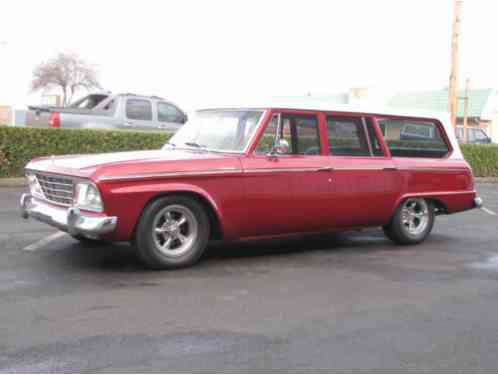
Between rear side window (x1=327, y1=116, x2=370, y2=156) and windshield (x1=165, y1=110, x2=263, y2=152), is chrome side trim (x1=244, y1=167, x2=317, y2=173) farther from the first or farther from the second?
rear side window (x1=327, y1=116, x2=370, y2=156)

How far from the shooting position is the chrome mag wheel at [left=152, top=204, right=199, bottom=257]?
6.42 m

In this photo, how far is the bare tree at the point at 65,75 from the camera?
1956 inches

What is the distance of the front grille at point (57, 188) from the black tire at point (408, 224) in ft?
12.7

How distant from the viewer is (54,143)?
15117mm

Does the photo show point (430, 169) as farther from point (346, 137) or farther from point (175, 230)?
point (175, 230)

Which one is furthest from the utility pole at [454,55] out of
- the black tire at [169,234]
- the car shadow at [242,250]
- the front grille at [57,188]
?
the front grille at [57,188]

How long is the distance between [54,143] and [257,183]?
30.7ft

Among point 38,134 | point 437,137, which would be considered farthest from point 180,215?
point 38,134

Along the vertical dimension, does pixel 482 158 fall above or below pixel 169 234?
above

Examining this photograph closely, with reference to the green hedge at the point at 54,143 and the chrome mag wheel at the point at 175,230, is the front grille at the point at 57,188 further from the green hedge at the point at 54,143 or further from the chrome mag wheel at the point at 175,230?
the green hedge at the point at 54,143

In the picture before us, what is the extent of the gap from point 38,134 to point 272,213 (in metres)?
9.41

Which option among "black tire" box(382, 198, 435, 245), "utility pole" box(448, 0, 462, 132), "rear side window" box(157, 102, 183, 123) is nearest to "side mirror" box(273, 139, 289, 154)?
"black tire" box(382, 198, 435, 245)

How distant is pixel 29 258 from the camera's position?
22.2 feet

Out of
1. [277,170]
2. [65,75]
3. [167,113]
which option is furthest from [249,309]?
[65,75]
